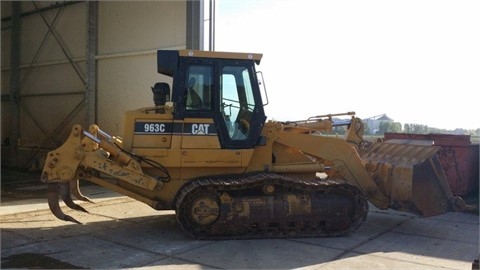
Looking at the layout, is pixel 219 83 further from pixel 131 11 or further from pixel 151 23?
pixel 131 11

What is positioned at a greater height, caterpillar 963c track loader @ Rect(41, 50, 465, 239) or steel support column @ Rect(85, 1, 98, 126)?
steel support column @ Rect(85, 1, 98, 126)

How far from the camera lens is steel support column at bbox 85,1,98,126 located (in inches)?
578

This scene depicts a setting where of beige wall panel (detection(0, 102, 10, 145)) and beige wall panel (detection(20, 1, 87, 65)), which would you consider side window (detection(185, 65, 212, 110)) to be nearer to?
beige wall panel (detection(20, 1, 87, 65))

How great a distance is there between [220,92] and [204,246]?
2.35 m

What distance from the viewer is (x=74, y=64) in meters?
15.5

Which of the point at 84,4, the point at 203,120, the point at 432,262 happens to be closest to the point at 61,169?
the point at 203,120

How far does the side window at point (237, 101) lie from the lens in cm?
716

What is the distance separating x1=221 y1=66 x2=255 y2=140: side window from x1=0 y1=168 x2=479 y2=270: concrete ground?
1755 mm

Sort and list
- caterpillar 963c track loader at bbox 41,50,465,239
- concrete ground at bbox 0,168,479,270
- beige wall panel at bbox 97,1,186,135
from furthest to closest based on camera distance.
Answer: beige wall panel at bbox 97,1,186,135 < caterpillar 963c track loader at bbox 41,50,465,239 < concrete ground at bbox 0,168,479,270

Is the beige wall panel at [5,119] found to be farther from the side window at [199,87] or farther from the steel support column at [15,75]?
the side window at [199,87]

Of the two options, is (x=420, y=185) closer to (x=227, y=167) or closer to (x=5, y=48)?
(x=227, y=167)

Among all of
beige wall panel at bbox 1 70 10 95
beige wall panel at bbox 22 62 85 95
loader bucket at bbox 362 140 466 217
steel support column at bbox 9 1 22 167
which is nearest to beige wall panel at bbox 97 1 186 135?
beige wall panel at bbox 22 62 85 95

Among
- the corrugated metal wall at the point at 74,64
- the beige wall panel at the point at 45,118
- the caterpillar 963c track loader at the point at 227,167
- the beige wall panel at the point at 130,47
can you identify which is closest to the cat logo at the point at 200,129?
the caterpillar 963c track loader at the point at 227,167

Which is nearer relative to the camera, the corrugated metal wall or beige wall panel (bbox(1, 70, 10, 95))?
the corrugated metal wall
